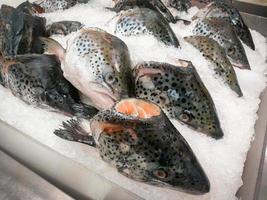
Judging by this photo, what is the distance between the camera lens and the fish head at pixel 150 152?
0.83 metres

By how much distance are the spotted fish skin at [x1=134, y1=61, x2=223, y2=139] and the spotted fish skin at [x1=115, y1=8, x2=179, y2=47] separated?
0.99 ft

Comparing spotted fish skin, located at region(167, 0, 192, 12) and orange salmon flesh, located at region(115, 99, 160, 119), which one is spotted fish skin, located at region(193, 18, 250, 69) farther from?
orange salmon flesh, located at region(115, 99, 160, 119)

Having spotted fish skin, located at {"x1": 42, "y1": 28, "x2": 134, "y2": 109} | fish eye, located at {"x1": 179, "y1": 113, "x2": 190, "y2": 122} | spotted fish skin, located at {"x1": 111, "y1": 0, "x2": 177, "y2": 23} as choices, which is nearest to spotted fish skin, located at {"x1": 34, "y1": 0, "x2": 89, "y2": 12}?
spotted fish skin, located at {"x1": 111, "y1": 0, "x2": 177, "y2": 23}

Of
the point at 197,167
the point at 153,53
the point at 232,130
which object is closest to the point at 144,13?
the point at 153,53

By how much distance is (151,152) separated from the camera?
83 centimetres

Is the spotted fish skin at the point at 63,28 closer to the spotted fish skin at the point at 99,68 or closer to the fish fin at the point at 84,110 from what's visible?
the spotted fish skin at the point at 99,68

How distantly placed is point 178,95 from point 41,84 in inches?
15.6

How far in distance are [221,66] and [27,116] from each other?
670mm

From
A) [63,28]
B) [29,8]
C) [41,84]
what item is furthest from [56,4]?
[41,84]

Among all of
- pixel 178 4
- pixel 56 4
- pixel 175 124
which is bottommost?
pixel 175 124

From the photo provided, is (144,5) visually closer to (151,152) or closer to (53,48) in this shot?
(53,48)

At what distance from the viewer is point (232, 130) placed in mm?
1110

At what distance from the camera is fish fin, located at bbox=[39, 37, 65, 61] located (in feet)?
3.86

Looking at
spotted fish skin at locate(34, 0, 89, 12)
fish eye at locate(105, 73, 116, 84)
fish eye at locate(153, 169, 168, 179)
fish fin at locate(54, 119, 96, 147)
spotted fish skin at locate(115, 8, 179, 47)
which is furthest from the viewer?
spotted fish skin at locate(34, 0, 89, 12)
